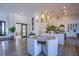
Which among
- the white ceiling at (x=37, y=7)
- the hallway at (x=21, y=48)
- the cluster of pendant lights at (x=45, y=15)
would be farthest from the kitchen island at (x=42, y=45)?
the white ceiling at (x=37, y=7)

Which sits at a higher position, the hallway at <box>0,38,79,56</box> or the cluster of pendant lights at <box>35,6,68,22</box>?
the cluster of pendant lights at <box>35,6,68,22</box>

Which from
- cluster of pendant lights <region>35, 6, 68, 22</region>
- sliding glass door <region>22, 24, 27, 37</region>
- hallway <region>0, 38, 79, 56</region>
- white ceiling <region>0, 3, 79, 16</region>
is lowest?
hallway <region>0, 38, 79, 56</region>

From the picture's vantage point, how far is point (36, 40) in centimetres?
339

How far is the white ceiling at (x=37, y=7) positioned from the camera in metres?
3.30

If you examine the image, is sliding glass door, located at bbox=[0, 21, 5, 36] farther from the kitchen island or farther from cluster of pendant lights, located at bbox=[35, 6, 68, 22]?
cluster of pendant lights, located at bbox=[35, 6, 68, 22]

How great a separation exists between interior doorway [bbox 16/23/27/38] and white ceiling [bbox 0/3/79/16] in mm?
284

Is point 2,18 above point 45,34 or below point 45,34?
above

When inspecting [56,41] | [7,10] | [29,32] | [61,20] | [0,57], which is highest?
[7,10]

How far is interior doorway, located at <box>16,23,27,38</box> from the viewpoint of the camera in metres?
3.37

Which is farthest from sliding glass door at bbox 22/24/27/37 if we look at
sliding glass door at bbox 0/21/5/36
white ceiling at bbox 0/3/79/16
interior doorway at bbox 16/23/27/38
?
sliding glass door at bbox 0/21/5/36

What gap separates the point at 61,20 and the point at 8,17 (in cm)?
122

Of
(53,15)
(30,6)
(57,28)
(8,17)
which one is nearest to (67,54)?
(57,28)

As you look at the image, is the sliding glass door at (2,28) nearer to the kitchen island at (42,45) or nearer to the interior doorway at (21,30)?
the interior doorway at (21,30)

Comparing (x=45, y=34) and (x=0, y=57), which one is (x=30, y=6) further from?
(x=0, y=57)
